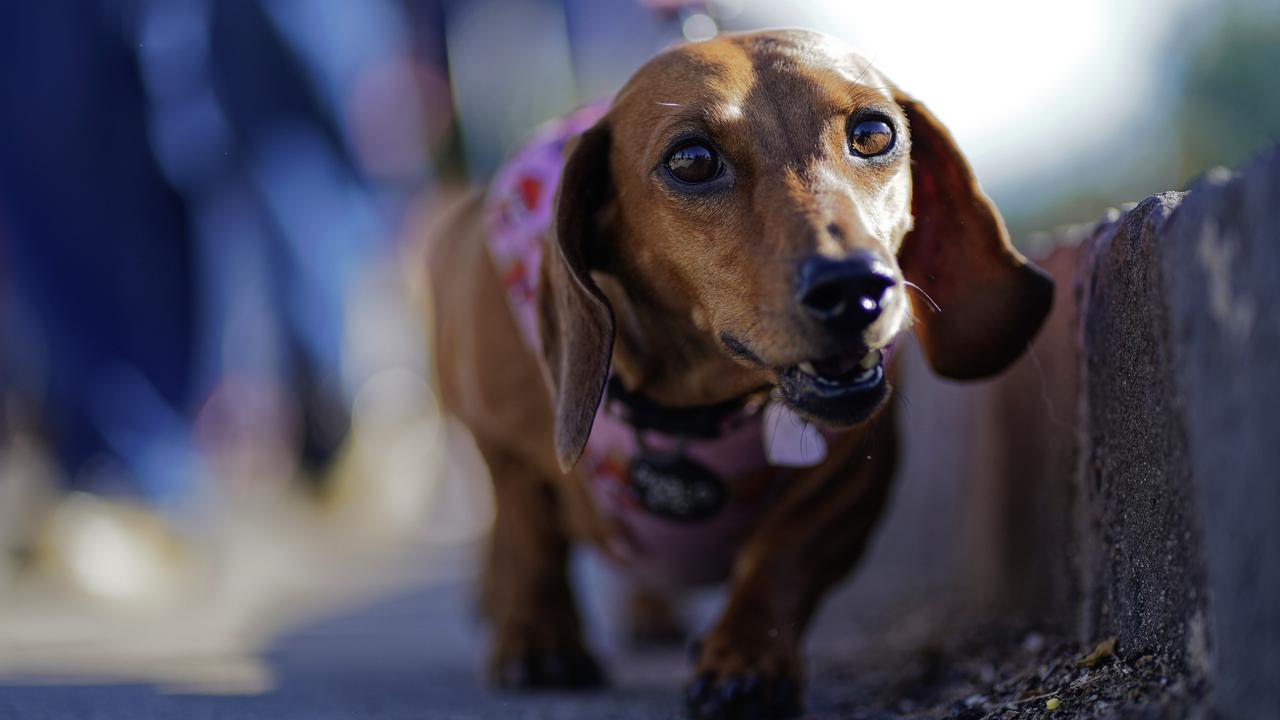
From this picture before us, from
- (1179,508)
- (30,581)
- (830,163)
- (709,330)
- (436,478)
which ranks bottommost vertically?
(436,478)

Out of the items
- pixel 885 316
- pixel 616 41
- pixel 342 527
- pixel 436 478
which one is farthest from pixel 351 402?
pixel 885 316

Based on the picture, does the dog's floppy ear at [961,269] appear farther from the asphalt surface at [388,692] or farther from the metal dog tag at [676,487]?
the asphalt surface at [388,692]

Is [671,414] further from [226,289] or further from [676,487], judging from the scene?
[226,289]

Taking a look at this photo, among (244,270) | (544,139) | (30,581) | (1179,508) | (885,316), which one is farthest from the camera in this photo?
(244,270)

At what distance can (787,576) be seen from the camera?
2.17m

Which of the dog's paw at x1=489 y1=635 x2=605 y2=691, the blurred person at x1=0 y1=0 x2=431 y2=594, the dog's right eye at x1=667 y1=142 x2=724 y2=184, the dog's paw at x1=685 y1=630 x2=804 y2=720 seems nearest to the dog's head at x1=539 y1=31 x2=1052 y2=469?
the dog's right eye at x1=667 y1=142 x2=724 y2=184

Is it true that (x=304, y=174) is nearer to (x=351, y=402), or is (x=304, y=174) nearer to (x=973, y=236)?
(x=351, y=402)

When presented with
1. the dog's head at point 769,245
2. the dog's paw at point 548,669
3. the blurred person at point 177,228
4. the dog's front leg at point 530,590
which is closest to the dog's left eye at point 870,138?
the dog's head at point 769,245

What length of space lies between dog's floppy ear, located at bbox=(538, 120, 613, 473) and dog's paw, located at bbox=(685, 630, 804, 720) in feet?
1.27

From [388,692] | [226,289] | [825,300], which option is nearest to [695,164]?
[825,300]

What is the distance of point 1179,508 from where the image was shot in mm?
1426

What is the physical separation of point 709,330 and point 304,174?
3.68m

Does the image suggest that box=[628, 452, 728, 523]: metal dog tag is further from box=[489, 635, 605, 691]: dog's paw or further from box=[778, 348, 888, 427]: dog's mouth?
box=[778, 348, 888, 427]: dog's mouth

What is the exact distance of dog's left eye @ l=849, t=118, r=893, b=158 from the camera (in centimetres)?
196
